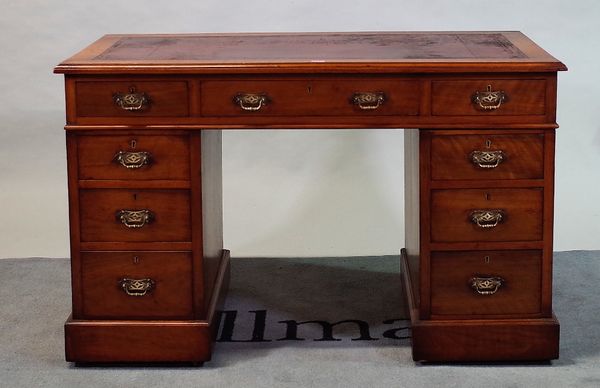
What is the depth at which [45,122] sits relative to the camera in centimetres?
564

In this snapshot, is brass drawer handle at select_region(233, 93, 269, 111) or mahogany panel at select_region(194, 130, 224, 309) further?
mahogany panel at select_region(194, 130, 224, 309)

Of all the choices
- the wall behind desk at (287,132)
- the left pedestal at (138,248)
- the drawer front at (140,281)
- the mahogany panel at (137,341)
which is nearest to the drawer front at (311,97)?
the left pedestal at (138,248)

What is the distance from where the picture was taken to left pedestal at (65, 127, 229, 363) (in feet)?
12.5

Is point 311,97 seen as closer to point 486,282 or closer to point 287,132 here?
point 486,282

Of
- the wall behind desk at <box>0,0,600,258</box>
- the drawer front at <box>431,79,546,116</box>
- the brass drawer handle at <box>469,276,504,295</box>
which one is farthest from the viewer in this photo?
the wall behind desk at <box>0,0,600,258</box>

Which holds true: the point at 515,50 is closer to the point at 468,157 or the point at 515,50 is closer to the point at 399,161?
the point at 468,157

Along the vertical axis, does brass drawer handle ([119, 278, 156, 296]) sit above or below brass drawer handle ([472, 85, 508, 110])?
below

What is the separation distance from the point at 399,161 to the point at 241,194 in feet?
2.20

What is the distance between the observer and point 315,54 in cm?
392

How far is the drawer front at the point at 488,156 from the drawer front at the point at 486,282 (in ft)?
0.75

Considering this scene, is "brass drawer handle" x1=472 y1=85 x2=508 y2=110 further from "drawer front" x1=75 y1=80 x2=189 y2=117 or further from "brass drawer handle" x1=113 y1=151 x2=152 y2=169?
"brass drawer handle" x1=113 y1=151 x2=152 y2=169

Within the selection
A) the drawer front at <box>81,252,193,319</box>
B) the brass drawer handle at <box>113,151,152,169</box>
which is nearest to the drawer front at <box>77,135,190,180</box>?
the brass drawer handle at <box>113,151,152,169</box>

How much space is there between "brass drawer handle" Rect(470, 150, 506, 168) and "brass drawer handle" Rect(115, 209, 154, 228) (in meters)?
0.93

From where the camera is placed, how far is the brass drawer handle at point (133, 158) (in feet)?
12.4
